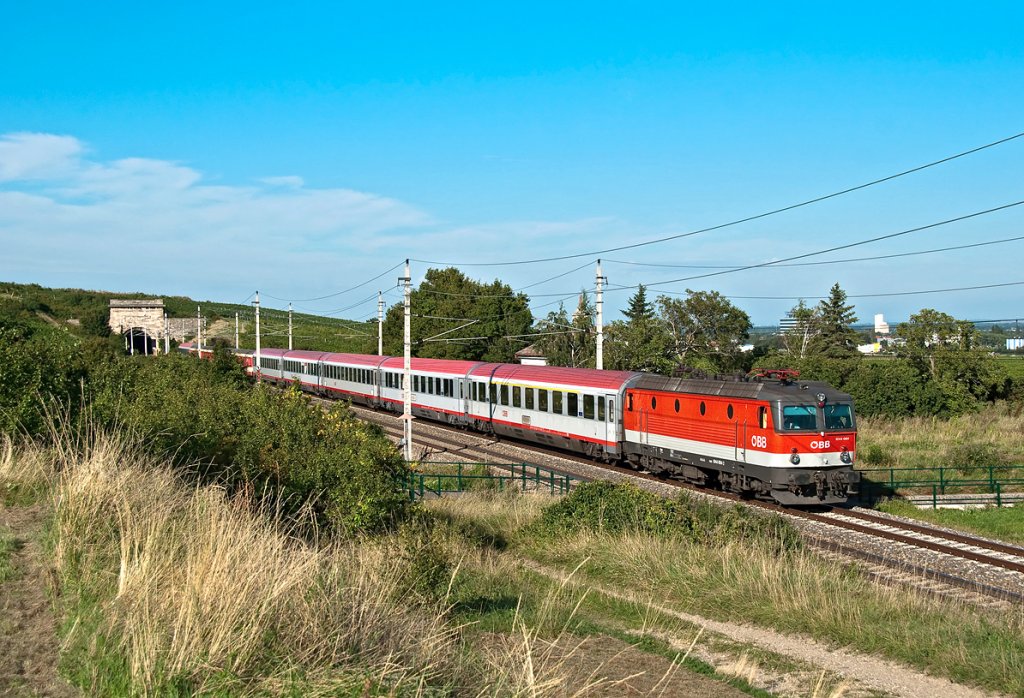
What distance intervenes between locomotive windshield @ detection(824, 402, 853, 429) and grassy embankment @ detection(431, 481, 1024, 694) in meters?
4.96

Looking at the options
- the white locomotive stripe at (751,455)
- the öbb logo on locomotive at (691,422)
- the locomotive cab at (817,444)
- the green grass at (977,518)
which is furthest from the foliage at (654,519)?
the green grass at (977,518)

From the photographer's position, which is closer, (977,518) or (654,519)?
(654,519)

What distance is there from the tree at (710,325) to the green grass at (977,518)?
33.4m

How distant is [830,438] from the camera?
22.1 m

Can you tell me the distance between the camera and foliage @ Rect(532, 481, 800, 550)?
17.9 metres

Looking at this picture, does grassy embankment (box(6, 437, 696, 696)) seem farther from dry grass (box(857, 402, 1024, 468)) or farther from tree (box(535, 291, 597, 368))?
tree (box(535, 291, 597, 368))

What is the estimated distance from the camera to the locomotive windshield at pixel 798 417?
21781 millimetres

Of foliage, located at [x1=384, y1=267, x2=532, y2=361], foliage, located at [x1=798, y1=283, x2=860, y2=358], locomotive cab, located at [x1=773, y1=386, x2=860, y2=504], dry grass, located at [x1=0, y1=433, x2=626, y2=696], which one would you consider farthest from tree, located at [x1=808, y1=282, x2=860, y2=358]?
dry grass, located at [x1=0, y1=433, x2=626, y2=696]

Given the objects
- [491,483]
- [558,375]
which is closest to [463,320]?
[558,375]

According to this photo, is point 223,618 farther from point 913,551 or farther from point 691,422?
point 691,422

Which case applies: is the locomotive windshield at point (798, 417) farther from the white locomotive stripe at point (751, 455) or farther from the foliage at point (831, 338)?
the foliage at point (831, 338)

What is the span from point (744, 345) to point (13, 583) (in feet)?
196

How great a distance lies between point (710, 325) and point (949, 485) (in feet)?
111

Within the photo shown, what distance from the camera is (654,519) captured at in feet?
Answer: 60.9
